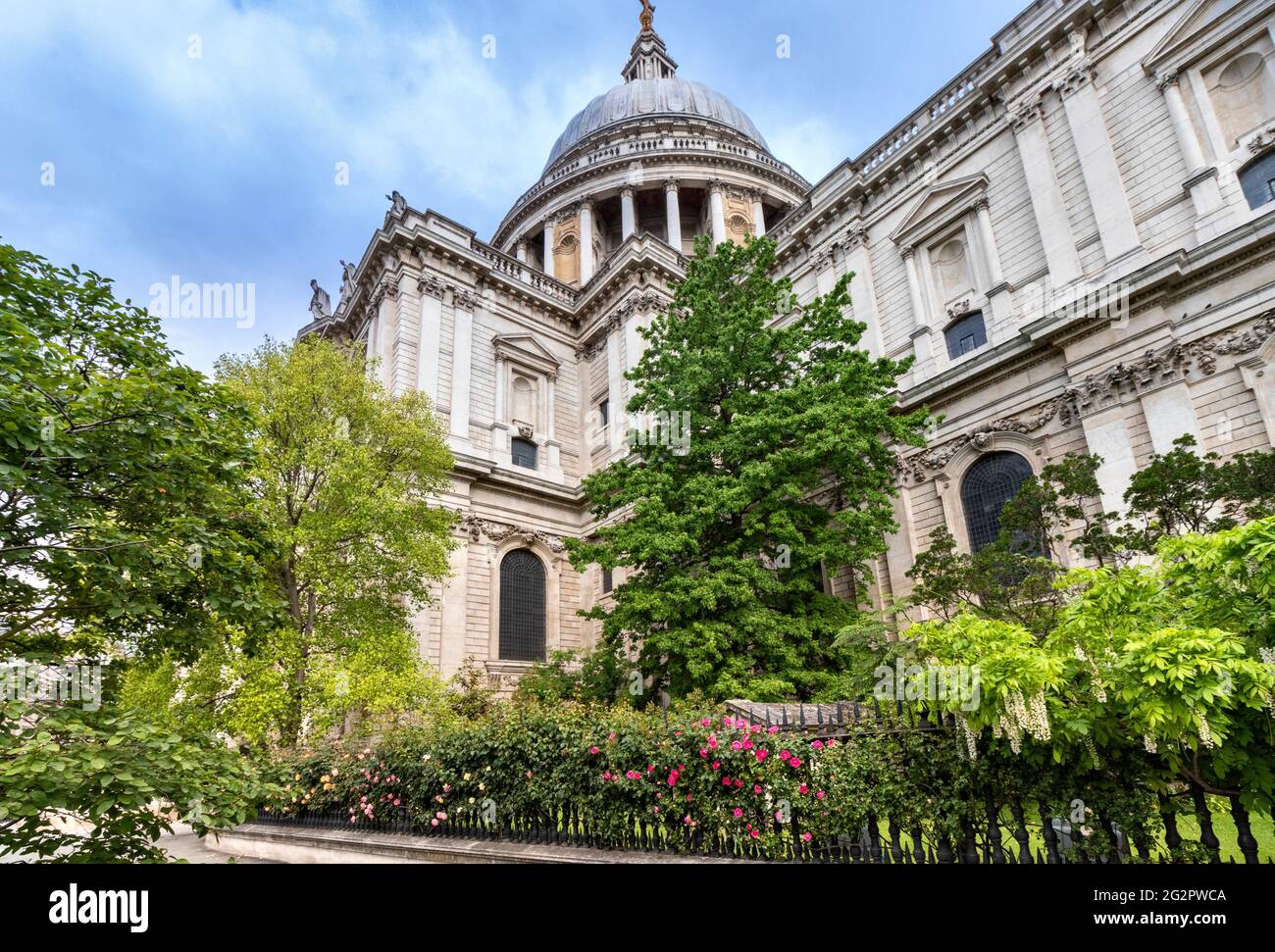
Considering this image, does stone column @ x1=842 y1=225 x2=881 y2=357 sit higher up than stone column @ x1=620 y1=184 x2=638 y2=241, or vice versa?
stone column @ x1=620 y1=184 x2=638 y2=241

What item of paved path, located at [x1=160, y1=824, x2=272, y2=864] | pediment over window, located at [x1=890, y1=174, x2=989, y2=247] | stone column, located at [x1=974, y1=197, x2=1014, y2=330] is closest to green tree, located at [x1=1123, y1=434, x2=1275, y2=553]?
stone column, located at [x1=974, y1=197, x2=1014, y2=330]

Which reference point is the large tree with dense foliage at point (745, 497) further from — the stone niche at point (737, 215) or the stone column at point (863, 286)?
the stone niche at point (737, 215)

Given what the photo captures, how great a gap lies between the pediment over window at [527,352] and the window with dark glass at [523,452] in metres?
3.91

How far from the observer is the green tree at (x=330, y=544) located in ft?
45.2

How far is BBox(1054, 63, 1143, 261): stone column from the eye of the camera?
18.3 m

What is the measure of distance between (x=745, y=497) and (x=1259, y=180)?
48.6ft

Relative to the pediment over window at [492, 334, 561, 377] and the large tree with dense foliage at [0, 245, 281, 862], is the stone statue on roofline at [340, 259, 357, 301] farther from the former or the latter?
the large tree with dense foliage at [0, 245, 281, 862]

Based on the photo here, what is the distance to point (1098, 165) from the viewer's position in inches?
756

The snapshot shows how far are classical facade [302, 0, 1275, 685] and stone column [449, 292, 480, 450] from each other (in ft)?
0.38

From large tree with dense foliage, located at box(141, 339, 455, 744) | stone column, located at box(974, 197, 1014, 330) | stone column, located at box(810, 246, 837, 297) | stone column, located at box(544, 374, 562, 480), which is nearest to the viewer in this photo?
large tree with dense foliage, located at box(141, 339, 455, 744)

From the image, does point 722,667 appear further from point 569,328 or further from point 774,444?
point 569,328

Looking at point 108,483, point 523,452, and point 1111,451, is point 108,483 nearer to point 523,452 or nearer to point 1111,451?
point 1111,451

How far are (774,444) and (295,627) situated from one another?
12.0m
